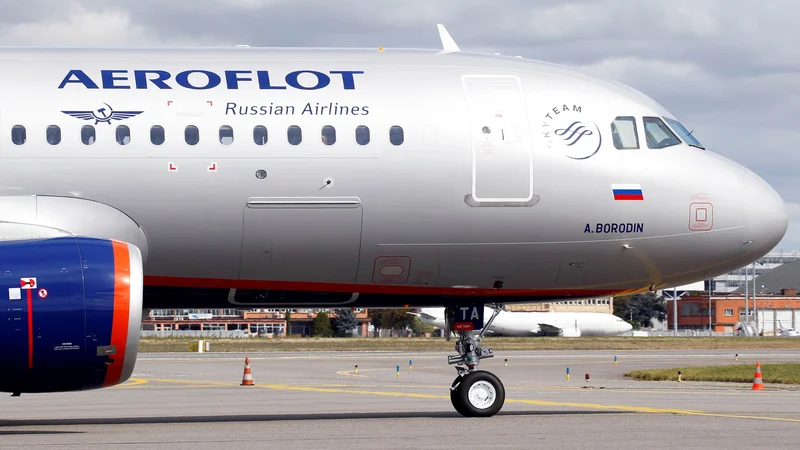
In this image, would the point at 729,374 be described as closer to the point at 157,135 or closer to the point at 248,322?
the point at 157,135

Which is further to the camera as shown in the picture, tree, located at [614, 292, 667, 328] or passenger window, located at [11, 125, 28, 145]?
tree, located at [614, 292, 667, 328]

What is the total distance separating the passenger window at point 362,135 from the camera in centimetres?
1869

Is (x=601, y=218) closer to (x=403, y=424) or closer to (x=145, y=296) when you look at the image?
(x=403, y=424)

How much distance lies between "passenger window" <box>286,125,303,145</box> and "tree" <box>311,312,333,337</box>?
11988cm

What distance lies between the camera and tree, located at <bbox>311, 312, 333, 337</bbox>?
457 feet

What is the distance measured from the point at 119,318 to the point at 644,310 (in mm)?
159964

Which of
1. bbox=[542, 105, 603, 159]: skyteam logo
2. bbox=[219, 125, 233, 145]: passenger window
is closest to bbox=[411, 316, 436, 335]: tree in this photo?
bbox=[542, 105, 603, 159]: skyteam logo

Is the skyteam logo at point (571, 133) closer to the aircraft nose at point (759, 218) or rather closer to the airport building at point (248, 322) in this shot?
the aircraft nose at point (759, 218)

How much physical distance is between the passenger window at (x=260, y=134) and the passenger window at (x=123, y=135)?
182 cm

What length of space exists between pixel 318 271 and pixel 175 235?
2317 mm

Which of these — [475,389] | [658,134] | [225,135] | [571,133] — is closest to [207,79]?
[225,135]

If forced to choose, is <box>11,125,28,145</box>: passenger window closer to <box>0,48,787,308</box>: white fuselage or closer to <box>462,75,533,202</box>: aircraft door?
<box>0,48,787,308</box>: white fuselage

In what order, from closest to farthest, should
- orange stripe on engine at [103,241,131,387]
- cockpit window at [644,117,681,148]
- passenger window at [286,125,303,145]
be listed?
orange stripe on engine at [103,241,131,387]
passenger window at [286,125,303,145]
cockpit window at [644,117,681,148]

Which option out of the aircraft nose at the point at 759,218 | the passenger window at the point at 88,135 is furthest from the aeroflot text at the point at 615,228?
the passenger window at the point at 88,135
